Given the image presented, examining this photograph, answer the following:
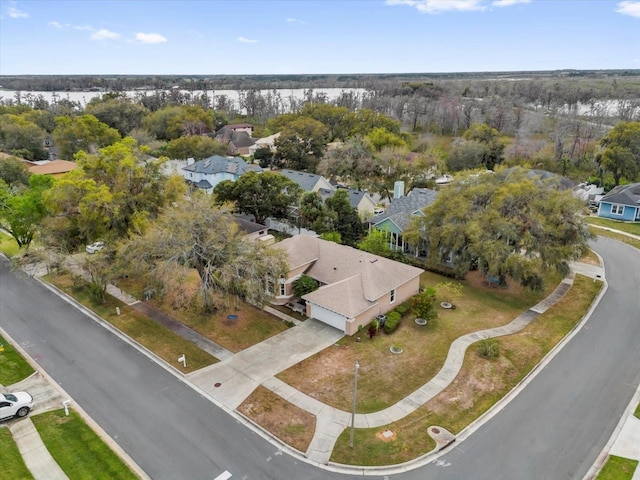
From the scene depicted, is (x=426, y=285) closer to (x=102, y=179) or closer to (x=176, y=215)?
(x=176, y=215)

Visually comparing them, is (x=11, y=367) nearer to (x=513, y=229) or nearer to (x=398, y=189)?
(x=513, y=229)

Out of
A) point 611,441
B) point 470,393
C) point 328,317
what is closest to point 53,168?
point 328,317

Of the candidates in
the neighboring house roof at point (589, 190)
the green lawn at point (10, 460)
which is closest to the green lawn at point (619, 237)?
the neighboring house roof at point (589, 190)

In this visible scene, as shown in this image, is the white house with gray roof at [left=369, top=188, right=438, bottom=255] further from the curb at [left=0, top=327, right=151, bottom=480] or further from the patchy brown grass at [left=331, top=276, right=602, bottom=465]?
the curb at [left=0, top=327, right=151, bottom=480]

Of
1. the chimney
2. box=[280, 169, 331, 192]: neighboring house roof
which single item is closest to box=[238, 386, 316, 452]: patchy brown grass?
the chimney

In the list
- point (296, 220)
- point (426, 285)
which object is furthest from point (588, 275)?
point (296, 220)

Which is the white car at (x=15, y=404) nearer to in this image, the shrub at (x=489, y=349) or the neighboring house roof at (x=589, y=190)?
the shrub at (x=489, y=349)
